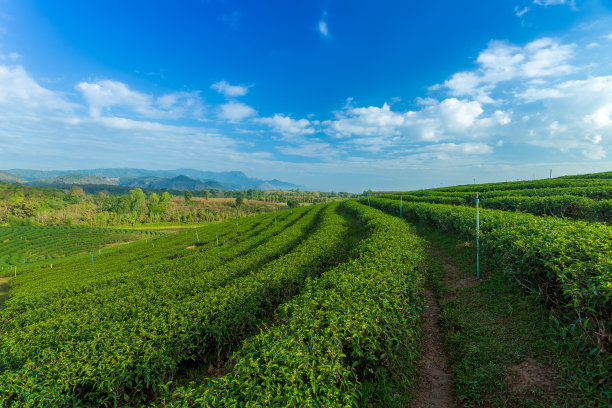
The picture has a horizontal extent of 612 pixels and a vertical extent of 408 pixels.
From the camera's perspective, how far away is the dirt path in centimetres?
466

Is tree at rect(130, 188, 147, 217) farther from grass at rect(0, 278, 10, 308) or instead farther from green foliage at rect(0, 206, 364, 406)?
green foliage at rect(0, 206, 364, 406)

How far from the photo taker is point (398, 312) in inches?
201

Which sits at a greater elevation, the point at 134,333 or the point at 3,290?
the point at 134,333

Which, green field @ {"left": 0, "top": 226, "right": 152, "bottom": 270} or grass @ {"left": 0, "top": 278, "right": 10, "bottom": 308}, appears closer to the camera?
grass @ {"left": 0, "top": 278, "right": 10, "bottom": 308}

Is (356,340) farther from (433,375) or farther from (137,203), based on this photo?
(137,203)

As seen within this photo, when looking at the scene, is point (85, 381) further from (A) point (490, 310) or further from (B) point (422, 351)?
(A) point (490, 310)

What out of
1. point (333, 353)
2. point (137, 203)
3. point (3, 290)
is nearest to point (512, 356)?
point (333, 353)

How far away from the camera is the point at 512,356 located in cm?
485

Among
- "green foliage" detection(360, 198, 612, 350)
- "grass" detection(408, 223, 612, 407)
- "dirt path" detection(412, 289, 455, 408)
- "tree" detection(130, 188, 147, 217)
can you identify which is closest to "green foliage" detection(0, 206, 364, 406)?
"dirt path" detection(412, 289, 455, 408)

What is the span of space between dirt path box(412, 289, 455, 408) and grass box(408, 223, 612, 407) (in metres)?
0.18

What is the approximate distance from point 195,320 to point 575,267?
374 inches

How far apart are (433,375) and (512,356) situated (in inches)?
65.6

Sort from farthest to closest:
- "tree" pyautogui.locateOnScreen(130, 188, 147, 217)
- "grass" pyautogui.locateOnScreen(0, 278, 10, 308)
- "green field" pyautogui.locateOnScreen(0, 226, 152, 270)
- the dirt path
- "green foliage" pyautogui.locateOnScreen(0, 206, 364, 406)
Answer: "tree" pyautogui.locateOnScreen(130, 188, 147, 217), "green field" pyautogui.locateOnScreen(0, 226, 152, 270), "grass" pyautogui.locateOnScreen(0, 278, 10, 308), "green foliage" pyautogui.locateOnScreen(0, 206, 364, 406), the dirt path

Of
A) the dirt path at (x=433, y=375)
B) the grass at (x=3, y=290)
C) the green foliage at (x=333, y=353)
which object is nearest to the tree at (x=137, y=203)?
the grass at (x=3, y=290)
